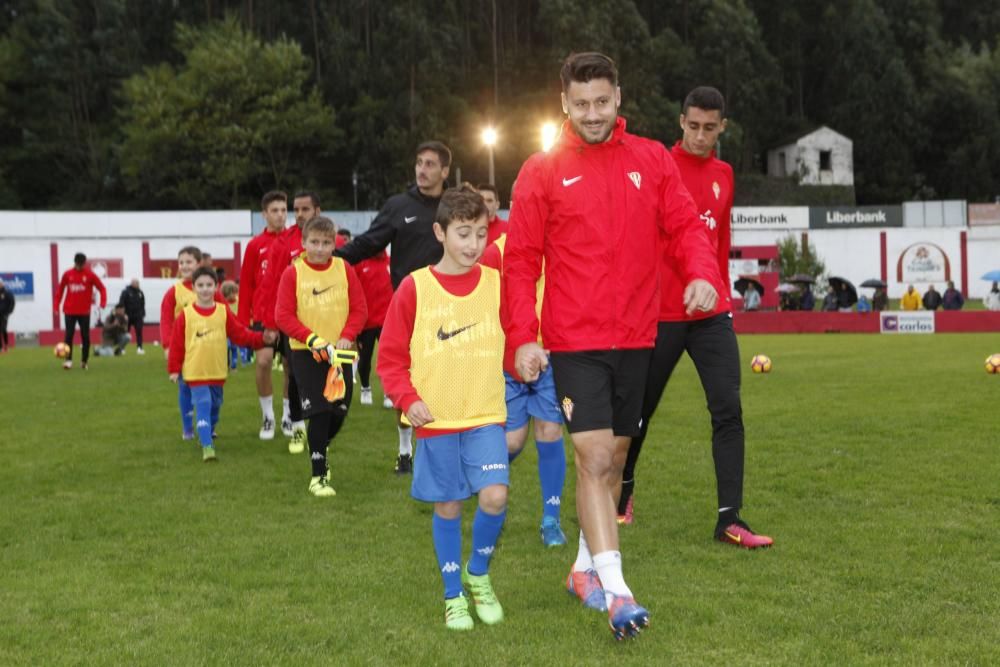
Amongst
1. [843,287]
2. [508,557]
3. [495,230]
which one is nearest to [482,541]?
[508,557]

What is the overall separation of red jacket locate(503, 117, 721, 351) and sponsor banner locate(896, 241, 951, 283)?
4704 centimetres

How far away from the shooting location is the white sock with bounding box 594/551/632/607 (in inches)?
173

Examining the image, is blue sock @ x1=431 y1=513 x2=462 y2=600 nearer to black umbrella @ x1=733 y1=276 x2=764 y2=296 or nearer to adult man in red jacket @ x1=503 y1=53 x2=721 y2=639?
adult man in red jacket @ x1=503 y1=53 x2=721 y2=639

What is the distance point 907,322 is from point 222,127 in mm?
44557

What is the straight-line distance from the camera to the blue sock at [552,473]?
6258 mm

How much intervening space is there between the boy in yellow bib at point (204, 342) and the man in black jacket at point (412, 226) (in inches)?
77.2

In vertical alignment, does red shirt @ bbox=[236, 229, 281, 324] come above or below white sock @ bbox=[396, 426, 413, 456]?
above

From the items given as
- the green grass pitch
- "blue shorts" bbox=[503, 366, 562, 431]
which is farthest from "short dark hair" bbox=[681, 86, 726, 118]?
the green grass pitch

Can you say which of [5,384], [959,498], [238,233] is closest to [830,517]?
[959,498]

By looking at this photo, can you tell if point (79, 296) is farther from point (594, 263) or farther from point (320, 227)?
point (594, 263)

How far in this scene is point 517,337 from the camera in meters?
4.57

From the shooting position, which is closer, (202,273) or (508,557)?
(508,557)

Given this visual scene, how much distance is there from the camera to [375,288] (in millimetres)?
11789

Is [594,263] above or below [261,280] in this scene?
below
